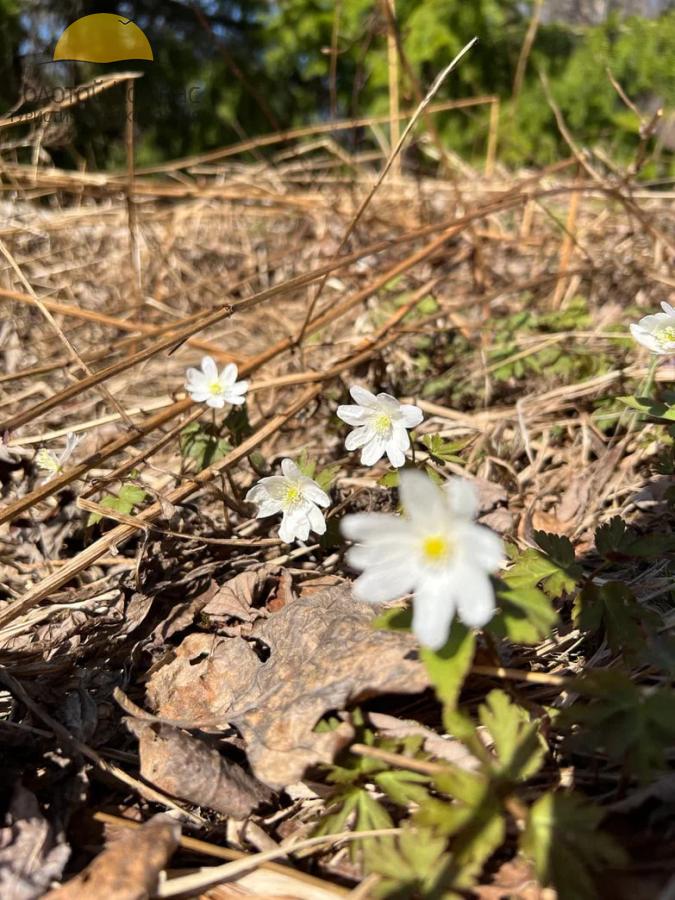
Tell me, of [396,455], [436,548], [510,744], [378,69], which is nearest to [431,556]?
[436,548]

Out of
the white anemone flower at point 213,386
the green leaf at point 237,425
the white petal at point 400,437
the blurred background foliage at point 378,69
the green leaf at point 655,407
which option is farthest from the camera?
the blurred background foliage at point 378,69

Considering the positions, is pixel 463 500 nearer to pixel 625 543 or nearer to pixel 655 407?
pixel 625 543

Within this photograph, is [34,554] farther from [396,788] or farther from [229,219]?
[229,219]

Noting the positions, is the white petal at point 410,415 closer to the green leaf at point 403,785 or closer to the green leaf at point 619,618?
the green leaf at point 619,618

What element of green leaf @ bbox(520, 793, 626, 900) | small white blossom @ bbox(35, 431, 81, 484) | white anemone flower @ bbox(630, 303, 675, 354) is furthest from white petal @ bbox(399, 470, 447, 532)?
small white blossom @ bbox(35, 431, 81, 484)

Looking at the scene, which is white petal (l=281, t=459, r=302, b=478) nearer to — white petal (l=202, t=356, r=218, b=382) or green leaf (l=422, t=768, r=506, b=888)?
white petal (l=202, t=356, r=218, b=382)

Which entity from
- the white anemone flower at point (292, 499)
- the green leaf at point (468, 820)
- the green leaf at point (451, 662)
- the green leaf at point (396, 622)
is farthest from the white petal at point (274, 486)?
the green leaf at point (468, 820)

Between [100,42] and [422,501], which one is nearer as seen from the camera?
[422,501]
